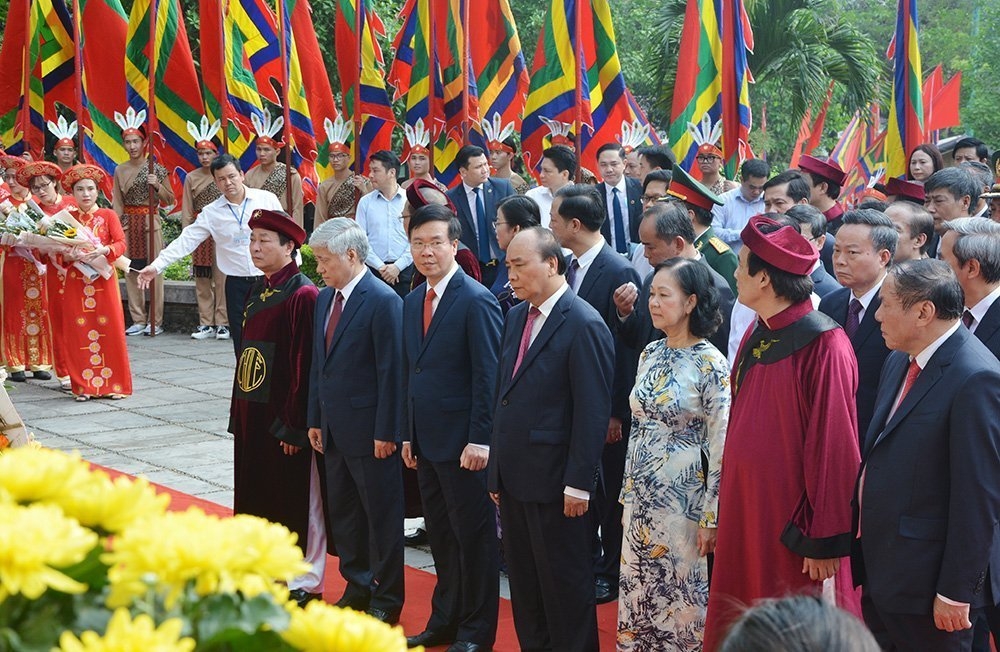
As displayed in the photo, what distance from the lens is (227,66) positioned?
1241 cm

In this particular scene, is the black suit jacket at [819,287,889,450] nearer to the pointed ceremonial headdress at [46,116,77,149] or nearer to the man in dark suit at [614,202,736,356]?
the man in dark suit at [614,202,736,356]

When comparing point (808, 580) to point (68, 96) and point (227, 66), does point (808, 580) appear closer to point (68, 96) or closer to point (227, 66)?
point (227, 66)

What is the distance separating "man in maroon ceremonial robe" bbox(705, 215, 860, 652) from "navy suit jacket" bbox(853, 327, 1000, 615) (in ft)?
0.40

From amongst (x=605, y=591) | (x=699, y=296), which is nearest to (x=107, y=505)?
(x=699, y=296)

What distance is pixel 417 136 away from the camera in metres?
10.9

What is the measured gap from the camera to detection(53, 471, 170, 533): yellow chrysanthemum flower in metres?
1.41

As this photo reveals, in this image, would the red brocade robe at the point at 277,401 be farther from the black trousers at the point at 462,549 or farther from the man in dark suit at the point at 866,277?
the man in dark suit at the point at 866,277

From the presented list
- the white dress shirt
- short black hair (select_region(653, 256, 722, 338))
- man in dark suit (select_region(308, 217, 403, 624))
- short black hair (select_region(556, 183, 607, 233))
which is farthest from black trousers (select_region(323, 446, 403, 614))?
the white dress shirt

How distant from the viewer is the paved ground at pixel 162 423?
7848 mm

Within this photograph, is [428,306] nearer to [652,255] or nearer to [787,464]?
[652,255]

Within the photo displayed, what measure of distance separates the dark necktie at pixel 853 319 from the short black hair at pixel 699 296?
2.53ft

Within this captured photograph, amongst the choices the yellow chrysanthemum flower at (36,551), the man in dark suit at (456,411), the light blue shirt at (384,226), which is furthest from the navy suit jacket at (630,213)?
the yellow chrysanthemum flower at (36,551)

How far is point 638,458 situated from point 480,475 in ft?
3.20

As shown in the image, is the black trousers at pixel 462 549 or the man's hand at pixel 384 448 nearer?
the black trousers at pixel 462 549
